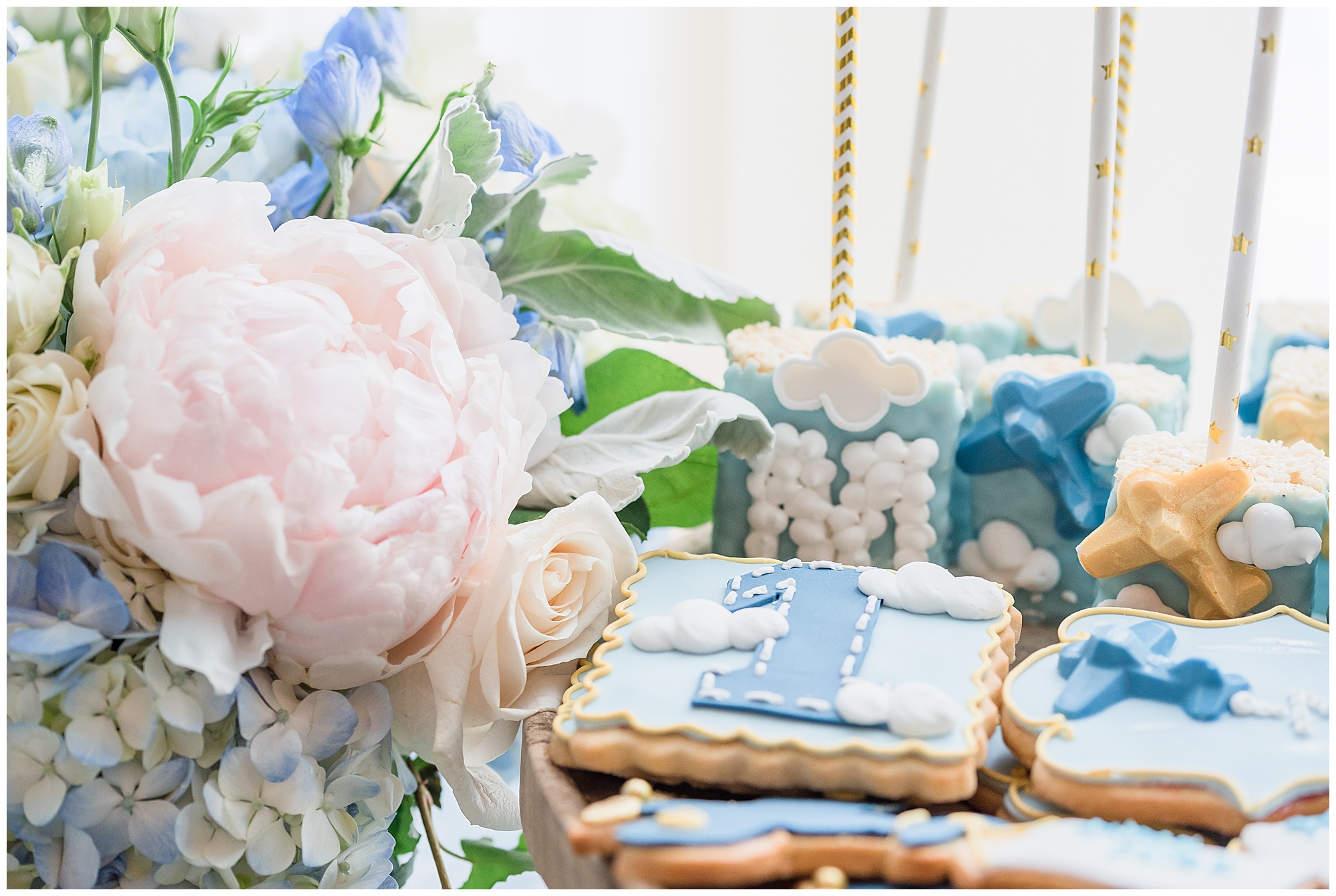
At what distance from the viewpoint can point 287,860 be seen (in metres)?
0.39

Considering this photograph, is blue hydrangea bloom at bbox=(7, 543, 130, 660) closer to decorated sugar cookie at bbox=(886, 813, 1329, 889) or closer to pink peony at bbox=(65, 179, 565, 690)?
pink peony at bbox=(65, 179, 565, 690)

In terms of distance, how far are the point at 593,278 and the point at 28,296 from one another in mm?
281

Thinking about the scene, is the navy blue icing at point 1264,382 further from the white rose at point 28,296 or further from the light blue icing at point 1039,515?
the white rose at point 28,296

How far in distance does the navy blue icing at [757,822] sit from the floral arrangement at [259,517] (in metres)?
0.11

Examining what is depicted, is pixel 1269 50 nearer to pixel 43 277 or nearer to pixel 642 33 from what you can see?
pixel 43 277

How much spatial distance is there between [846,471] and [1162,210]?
0.79 meters

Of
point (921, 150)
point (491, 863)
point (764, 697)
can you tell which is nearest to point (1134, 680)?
point (764, 697)

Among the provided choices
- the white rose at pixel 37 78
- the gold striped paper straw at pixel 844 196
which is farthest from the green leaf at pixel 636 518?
the white rose at pixel 37 78

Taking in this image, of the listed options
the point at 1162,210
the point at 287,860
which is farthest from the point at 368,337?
the point at 1162,210

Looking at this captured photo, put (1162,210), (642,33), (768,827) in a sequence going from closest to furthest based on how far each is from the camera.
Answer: (768,827) → (1162,210) → (642,33)

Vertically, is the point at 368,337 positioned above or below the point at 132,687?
above

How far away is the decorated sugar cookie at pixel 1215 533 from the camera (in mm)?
443

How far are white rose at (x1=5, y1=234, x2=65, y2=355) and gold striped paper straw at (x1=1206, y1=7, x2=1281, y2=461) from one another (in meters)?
0.48

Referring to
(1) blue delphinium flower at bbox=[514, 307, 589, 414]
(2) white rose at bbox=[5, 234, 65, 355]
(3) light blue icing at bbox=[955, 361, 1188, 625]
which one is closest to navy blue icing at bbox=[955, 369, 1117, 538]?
(3) light blue icing at bbox=[955, 361, 1188, 625]
